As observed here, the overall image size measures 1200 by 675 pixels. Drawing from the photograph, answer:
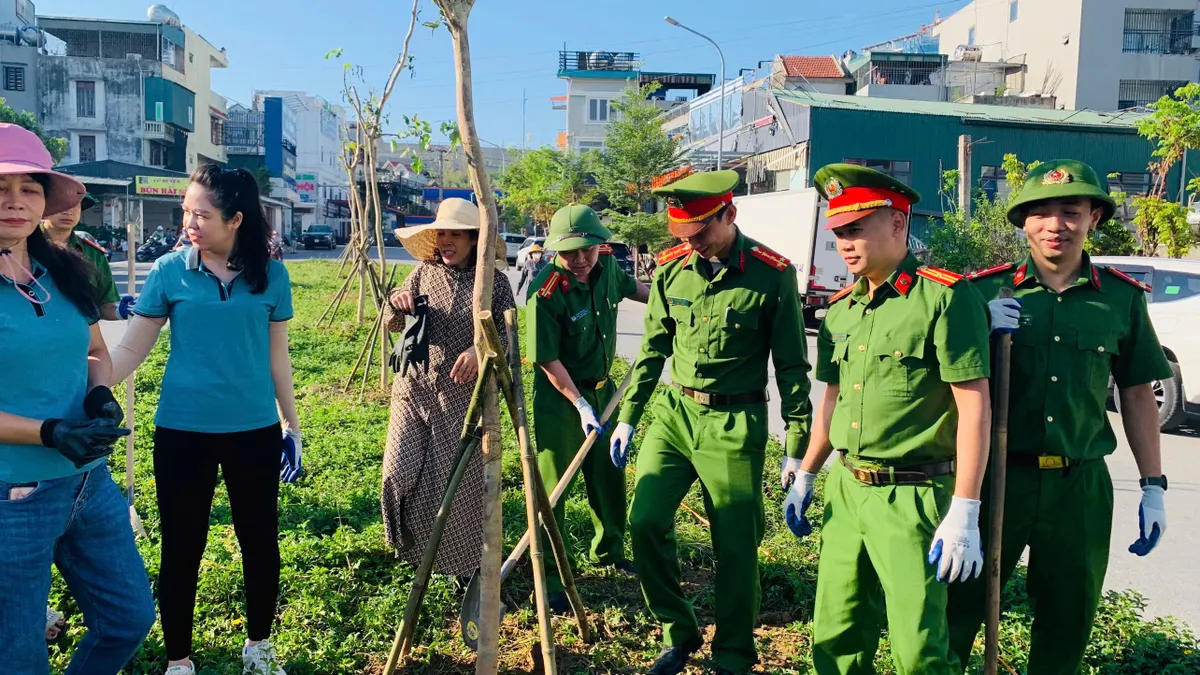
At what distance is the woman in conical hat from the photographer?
4.02 m

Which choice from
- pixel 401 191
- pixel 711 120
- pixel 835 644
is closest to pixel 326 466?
pixel 835 644

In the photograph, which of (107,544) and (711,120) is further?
(711,120)

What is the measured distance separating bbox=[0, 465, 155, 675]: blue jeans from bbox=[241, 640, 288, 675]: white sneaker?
1.96 feet

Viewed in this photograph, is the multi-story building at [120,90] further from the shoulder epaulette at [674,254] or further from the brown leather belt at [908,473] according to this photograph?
the brown leather belt at [908,473]

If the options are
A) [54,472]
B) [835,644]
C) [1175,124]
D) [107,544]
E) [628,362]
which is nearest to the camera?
[54,472]

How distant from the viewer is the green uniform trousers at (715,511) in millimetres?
3393

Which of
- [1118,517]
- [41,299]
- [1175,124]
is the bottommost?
[1118,517]

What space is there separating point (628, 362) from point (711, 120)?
24.0 meters

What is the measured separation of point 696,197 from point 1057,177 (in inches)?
49.3

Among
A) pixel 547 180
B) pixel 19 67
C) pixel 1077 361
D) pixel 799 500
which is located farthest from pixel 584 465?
pixel 19 67

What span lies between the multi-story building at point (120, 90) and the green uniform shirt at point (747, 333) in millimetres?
47100

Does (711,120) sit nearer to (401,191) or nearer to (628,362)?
(628,362)

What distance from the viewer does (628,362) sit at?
11500 mm

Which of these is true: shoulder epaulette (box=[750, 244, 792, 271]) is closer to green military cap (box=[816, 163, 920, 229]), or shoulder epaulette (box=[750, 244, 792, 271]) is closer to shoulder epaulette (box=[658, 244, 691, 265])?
shoulder epaulette (box=[658, 244, 691, 265])
